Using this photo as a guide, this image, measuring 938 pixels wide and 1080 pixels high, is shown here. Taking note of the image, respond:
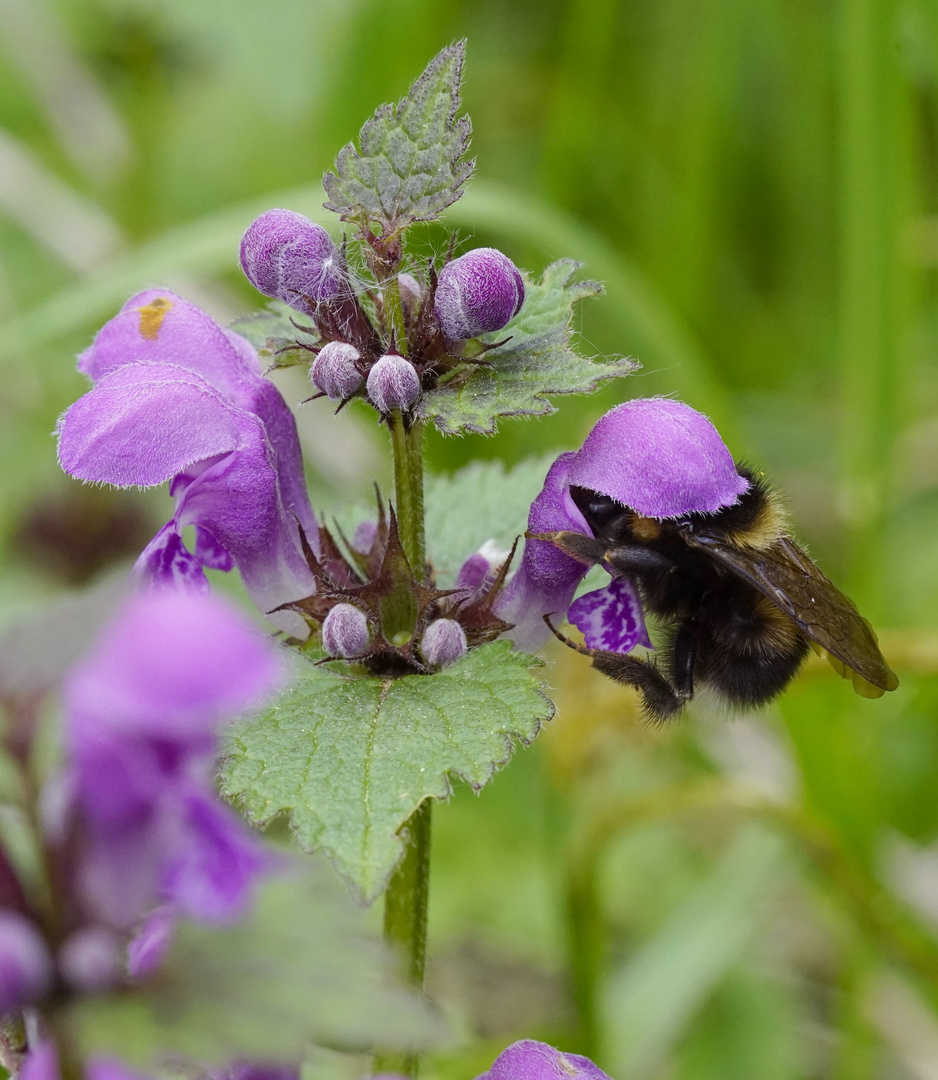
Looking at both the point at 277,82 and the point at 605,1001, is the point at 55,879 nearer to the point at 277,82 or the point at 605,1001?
the point at 605,1001

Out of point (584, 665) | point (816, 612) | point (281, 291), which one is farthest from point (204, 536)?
point (584, 665)

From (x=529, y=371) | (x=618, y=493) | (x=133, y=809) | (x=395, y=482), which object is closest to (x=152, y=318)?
(x=395, y=482)

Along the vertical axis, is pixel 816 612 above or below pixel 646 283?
above

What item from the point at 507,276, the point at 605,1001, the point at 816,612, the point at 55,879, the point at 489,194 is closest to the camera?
the point at 55,879

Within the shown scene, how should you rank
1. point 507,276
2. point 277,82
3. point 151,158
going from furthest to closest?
1. point 151,158
2. point 277,82
3. point 507,276

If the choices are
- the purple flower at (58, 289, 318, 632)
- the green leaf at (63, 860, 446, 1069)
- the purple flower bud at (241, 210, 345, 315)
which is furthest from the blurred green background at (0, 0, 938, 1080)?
the green leaf at (63, 860, 446, 1069)

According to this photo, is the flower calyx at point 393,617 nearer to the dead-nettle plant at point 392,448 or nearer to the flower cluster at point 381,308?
the dead-nettle plant at point 392,448

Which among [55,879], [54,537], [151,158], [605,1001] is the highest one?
[55,879]

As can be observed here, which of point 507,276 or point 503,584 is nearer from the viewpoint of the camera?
point 507,276
